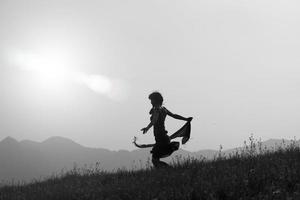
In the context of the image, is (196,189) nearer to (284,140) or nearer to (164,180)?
(164,180)

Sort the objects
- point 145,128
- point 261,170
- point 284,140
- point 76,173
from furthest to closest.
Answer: point 76,173
point 145,128
point 284,140
point 261,170

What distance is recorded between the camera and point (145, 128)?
1038 centimetres

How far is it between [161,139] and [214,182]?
3.83 m

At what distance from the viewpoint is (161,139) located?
1021 centimetres

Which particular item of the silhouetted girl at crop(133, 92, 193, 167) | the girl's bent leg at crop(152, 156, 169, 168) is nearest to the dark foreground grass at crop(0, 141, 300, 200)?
the girl's bent leg at crop(152, 156, 169, 168)

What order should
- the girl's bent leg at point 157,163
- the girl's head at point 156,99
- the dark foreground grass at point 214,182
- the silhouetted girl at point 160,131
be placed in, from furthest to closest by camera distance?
1. the girl's head at point 156,99
2. the silhouetted girl at point 160,131
3. the girl's bent leg at point 157,163
4. the dark foreground grass at point 214,182

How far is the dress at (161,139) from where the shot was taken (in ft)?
32.9

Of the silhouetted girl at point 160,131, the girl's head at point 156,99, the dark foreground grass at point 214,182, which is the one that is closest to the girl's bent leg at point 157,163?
the silhouetted girl at point 160,131

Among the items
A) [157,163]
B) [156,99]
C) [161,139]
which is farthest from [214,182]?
[156,99]

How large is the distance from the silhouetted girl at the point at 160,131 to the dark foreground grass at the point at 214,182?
0.97 metres

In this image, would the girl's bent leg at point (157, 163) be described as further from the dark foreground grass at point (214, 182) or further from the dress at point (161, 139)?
the dark foreground grass at point (214, 182)

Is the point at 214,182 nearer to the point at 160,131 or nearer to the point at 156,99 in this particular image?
the point at 160,131

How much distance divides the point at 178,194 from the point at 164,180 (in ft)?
3.57

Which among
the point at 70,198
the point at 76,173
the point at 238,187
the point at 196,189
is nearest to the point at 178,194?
the point at 196,189
